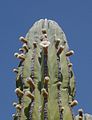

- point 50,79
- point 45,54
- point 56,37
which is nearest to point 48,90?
point 50,79

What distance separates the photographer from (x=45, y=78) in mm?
5129

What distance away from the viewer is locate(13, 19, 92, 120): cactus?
16.7ft

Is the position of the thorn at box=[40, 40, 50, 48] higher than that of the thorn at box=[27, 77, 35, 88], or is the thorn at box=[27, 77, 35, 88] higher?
the thorn at box=[40, 40, 50, 48]

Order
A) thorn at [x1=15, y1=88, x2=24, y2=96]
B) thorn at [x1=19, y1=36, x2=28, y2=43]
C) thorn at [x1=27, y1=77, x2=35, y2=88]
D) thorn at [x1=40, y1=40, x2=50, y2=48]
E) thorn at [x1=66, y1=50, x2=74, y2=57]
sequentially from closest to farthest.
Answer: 1. thorn at [x1=27, y1=77, x2=35, y2=88]
2. thorn at [x1=15, y1=88, x2=24, y2=96]
3. thorn at [x1=40, y1=40, x2=50, y2=48]
4. thorn at [x1=66, y1=50, x2=74, y2=57]
5. thorn at [x1=19, y1=36, x2=28, y2=43]

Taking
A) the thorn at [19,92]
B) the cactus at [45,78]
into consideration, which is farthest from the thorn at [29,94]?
the thorn at [19,92]

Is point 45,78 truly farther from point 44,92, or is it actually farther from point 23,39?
point 23,39

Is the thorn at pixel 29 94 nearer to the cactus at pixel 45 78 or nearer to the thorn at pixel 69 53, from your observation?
the cactus at pixel 45 78

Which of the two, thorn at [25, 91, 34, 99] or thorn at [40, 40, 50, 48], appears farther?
thorn at [40, 40, 50, 48]

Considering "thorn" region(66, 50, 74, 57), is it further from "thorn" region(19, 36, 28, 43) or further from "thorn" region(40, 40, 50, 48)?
"thorn" region(19, 36, 28, 43)

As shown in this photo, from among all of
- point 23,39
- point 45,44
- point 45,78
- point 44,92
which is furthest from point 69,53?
point 44,92

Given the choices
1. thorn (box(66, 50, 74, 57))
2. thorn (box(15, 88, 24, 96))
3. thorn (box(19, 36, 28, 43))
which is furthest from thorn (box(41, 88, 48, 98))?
thorn (box(19, 36, 28, 43))

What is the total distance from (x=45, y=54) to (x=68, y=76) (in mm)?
427

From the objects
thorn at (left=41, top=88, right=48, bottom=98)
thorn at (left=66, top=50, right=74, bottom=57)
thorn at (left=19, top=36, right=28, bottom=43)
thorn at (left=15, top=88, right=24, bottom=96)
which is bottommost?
thorn at (left=41, top=88, right=48, bottom=98)

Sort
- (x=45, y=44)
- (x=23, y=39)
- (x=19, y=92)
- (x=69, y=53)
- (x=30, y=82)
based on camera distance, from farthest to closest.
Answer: (x=23, y=39), (x=69, y=53), (x=45, y=44), (x=19, y=92), (x=30, y=82)
